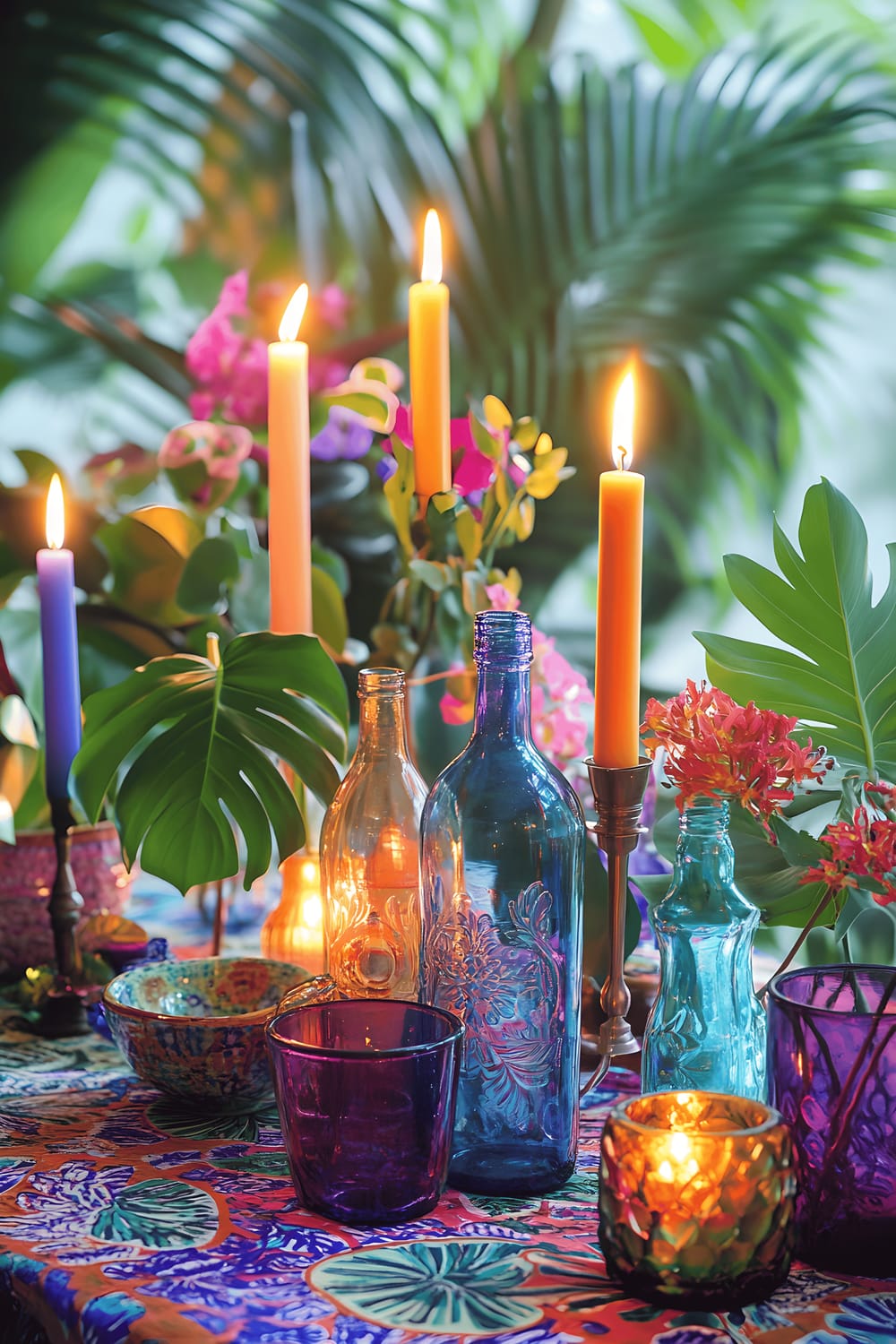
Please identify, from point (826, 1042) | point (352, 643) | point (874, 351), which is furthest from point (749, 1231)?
point (874, 351)

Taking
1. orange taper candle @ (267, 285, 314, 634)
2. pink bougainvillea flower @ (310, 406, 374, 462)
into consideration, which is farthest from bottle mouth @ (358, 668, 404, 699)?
pink bougainvillea flower @ (310, 406, 374, 462)

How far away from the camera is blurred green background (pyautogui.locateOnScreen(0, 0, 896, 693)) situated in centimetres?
169

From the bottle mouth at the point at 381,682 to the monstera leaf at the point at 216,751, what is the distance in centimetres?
4

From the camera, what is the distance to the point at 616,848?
59 centimetres

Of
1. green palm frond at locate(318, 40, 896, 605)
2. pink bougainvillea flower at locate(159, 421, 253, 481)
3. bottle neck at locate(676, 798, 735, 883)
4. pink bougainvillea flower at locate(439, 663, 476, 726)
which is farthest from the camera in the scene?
green palm frond at locate(318, 40, 896, 605)

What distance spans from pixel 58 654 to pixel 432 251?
1.02 feet

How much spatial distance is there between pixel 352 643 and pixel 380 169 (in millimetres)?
1231

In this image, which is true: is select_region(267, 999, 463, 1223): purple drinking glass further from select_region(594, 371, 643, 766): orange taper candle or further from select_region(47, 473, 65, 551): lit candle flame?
select_region(47, 473, 65, 551): lit candle flame

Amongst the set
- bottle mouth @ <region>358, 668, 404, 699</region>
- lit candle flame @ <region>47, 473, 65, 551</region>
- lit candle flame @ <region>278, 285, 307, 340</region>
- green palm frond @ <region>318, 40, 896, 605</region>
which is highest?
green palm frond @ <region>318, 40, 896, 605</region>

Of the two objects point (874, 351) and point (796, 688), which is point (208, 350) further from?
point (874, 351)

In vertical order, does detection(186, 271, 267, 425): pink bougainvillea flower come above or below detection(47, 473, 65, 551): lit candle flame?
above

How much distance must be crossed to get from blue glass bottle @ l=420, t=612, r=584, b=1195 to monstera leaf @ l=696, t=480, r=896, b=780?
0.36ft

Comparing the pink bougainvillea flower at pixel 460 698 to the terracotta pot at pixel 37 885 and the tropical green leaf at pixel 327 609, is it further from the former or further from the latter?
the terracotta pot at pixel 37 885

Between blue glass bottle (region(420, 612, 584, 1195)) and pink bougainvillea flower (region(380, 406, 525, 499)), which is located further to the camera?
pink bougainvillea flower (region(380, 406, 525, 499))
